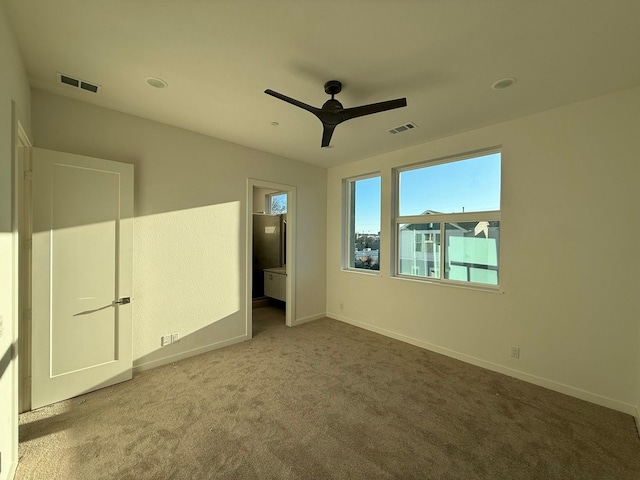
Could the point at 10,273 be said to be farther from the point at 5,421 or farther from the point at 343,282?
the point at 343,282

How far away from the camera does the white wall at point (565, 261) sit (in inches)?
93.0

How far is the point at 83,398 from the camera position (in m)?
2.47

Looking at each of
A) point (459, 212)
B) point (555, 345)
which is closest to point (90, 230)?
point (459, 212)

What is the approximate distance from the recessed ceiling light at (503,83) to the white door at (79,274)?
11.8 feet

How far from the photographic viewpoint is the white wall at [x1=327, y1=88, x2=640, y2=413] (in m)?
2.36

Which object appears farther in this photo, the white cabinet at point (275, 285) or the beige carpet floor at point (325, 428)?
the white cabinet at point (275, 285)

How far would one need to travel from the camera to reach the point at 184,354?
10.7 feet

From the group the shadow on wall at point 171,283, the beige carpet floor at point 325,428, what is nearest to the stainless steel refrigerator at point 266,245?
the shadow on wall at point 171,283

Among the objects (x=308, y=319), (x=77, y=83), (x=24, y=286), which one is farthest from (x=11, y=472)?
(x=308, y=319)

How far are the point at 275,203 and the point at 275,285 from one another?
6.40 ft

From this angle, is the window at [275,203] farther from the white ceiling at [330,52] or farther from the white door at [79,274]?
the white door at [79,274]

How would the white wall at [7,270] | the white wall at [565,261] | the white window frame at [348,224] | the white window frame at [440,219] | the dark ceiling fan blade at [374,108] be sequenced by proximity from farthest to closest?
the white window frame at [348,224], the white window frame at [440,219], the white wall at [565,261], the dark ceiling fan blade at [374,108], the white wall at [7,270]

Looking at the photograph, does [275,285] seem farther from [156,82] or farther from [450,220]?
[156,82]

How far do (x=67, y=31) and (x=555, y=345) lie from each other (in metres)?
4.83
